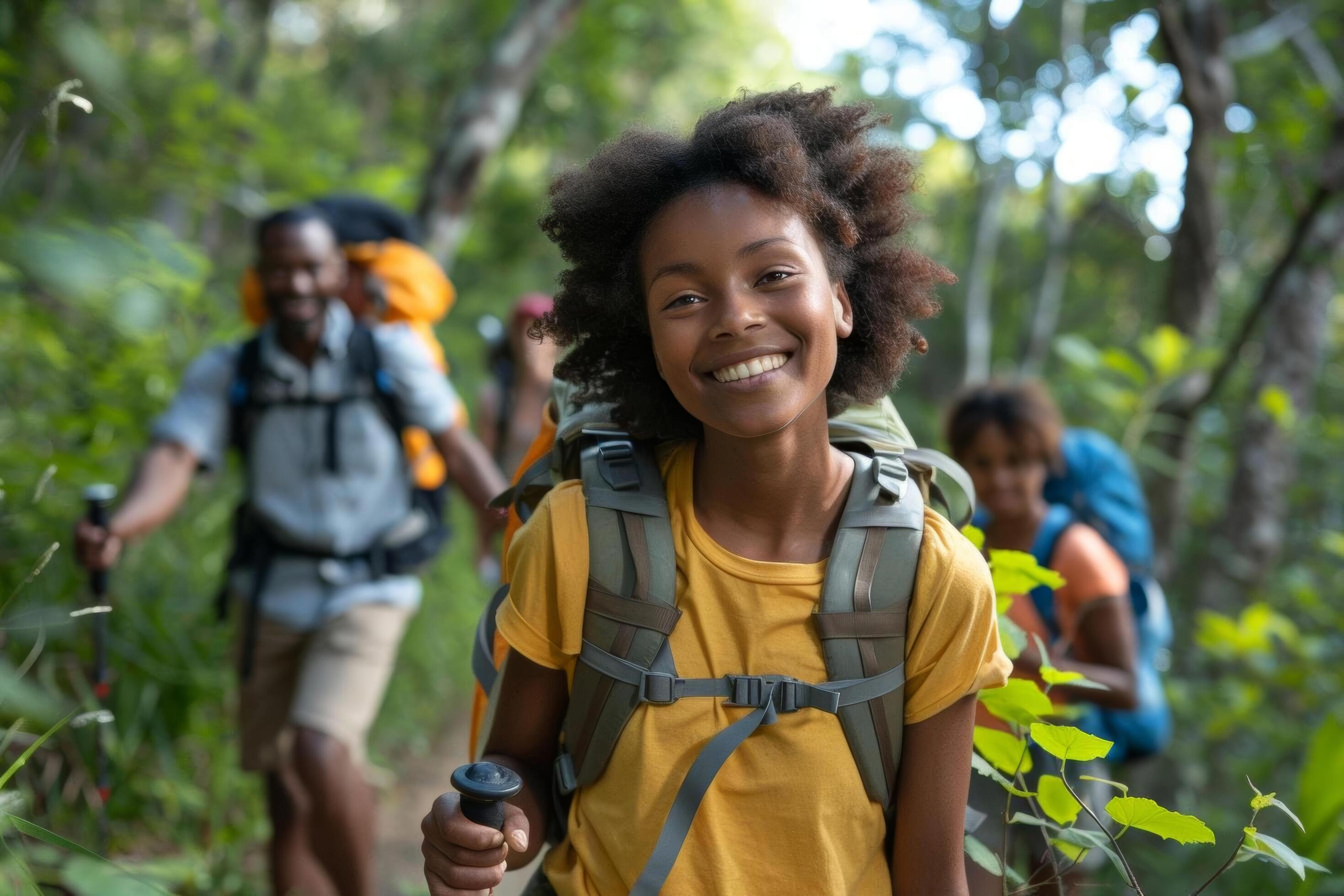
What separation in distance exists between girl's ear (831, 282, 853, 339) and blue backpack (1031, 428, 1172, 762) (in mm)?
1743

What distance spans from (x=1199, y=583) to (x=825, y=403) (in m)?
5.58

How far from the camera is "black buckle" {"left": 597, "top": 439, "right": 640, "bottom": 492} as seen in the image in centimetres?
189

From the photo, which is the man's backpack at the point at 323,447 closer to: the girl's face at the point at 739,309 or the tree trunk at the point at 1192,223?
the girl's face at the point at 739,309

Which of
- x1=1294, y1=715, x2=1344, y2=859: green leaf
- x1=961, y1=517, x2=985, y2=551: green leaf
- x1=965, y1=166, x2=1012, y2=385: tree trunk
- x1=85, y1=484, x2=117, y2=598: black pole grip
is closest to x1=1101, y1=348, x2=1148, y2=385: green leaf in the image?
x1=1294, y1=715, x2=1344, y2=859: green leaf

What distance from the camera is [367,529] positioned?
158 inches

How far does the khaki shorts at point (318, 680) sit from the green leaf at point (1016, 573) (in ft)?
8.12

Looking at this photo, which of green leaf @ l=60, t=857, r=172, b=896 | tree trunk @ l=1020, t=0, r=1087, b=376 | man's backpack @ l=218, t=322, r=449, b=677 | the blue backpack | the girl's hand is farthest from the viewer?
tree trunk @ l=1020, t=0, r=1087, b=376

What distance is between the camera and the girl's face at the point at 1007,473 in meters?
3.69

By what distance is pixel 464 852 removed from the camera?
5.42 feet

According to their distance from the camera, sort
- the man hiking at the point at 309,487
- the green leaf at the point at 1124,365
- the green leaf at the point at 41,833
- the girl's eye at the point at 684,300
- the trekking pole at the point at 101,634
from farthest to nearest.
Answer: the green leaf at the point at 1124,365, the man hiking at the point at 309,487, the trekking pole at the point at 101,634, the girl's eye at the point at 684,300, the green leaf at the point at 41,833

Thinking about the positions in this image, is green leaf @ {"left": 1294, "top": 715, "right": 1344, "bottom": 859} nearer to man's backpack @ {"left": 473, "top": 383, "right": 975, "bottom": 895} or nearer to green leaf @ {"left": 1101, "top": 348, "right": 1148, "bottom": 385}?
man's backpack @ {"left": 473, "top": 383, "right": 975, "bottom": 895}

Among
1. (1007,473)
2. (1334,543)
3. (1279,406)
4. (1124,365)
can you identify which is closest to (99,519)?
(1007,473)

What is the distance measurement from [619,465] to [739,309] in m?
0.35

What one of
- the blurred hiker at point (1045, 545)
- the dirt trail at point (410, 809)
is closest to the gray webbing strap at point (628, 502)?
the blurred hiker at point (1045, 545)
